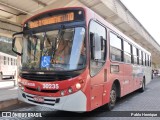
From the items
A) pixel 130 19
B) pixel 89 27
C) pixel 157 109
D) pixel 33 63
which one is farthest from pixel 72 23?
pixel 130 19

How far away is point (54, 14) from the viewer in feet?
20.2

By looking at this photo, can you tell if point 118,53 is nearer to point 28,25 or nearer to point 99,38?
point 99,38

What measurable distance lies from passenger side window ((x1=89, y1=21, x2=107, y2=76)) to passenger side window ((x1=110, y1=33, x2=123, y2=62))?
1.06 m

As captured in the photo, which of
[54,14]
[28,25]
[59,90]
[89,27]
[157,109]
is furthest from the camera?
[157,109]

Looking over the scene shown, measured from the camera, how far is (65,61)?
548 cm

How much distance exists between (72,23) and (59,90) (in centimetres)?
166

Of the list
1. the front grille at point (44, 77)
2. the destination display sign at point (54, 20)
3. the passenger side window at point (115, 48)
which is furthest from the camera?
the passenger side window at point (115, 48)

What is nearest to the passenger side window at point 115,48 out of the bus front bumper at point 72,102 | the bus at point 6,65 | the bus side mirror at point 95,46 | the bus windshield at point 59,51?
the bus side mirror at point 95,46

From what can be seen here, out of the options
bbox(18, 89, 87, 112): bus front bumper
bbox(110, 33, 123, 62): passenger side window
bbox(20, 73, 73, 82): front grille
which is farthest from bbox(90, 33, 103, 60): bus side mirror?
bbox(110, 33, 123, 62): passenger side window

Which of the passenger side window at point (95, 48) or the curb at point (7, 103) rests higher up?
the passenger side window at point (95, 48)

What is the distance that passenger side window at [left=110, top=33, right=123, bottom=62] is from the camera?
749 centimetres

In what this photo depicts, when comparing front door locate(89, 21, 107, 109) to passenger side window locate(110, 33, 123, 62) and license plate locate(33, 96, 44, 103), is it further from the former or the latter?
license plate locate(33, 96, 44, 103)

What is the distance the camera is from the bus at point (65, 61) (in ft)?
17.7

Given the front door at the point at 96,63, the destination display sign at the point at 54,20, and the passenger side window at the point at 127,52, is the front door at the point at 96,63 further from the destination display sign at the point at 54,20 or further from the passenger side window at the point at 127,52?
the passenger side window at the point at 127,52
